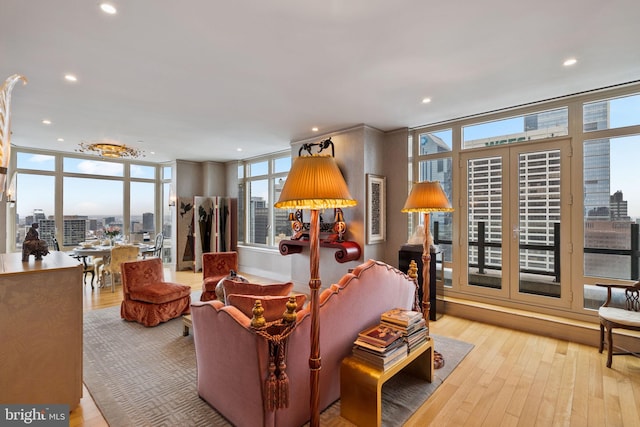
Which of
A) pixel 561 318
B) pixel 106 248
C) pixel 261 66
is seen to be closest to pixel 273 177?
pixel 106 248

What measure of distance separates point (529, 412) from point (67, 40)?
4678 millimetres

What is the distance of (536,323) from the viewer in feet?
12.2

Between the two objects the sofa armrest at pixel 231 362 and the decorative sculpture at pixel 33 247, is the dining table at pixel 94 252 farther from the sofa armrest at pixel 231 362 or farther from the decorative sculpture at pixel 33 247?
the sofa armrest at pixel 231 362

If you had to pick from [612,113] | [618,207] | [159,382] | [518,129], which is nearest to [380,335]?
[159,382]

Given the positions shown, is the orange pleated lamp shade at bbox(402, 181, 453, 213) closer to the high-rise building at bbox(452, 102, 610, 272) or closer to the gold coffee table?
the high-rise building at bbox(452, 102, 610, 272)

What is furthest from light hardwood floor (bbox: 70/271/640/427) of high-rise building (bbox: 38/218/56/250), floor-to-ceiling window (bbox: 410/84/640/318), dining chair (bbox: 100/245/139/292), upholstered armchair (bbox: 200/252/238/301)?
high-rise building (bbox: 38/218/56/250)

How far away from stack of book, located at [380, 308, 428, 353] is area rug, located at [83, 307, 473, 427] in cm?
46

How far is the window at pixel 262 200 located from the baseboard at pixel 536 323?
3.86 m

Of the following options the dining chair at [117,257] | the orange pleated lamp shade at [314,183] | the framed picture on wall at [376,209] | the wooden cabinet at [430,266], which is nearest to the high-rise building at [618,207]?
the wooden cabinet at [430,266]

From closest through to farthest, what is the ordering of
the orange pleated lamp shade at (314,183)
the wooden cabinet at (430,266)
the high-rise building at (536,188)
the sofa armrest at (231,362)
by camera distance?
the orange pleated lamp shade at (314,183)
the sofa armrest at (231,362)
the high-rise building at (536,188)
the wooden cabinet at (430,266)

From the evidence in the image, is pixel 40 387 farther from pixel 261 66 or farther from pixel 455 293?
pixel 455 293

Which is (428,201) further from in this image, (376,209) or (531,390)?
(376,209)

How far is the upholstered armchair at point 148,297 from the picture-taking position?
12.9 ft

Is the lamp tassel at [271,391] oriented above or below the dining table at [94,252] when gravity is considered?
below
